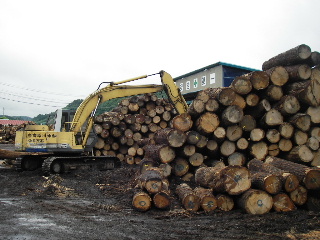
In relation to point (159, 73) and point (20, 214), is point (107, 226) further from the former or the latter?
point (159, 73)

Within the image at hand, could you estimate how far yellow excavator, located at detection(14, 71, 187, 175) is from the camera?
31.7ft

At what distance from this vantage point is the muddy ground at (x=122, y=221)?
3.96 m

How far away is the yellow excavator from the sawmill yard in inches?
18.3

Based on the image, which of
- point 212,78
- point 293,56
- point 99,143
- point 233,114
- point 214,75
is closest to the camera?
point 233,114

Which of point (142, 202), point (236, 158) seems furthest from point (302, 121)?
point (142, 202)

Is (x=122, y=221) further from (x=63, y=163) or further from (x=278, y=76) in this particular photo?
(x=63, y=163)

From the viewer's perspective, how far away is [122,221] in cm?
462

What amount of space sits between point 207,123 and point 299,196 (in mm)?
2675

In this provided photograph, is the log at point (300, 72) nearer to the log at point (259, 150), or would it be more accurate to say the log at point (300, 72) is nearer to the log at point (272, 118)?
the log at point (272, 118)

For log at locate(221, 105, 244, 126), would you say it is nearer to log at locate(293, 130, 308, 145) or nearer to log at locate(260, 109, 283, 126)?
log at locate(260, 109, 283, 126)

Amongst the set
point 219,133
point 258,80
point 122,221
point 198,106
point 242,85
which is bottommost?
point 122,221

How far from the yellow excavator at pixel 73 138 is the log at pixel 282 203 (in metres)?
6.43

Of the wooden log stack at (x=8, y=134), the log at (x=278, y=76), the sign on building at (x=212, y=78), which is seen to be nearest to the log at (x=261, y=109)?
the log at (x=278, y=76)

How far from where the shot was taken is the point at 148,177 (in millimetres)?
5547
